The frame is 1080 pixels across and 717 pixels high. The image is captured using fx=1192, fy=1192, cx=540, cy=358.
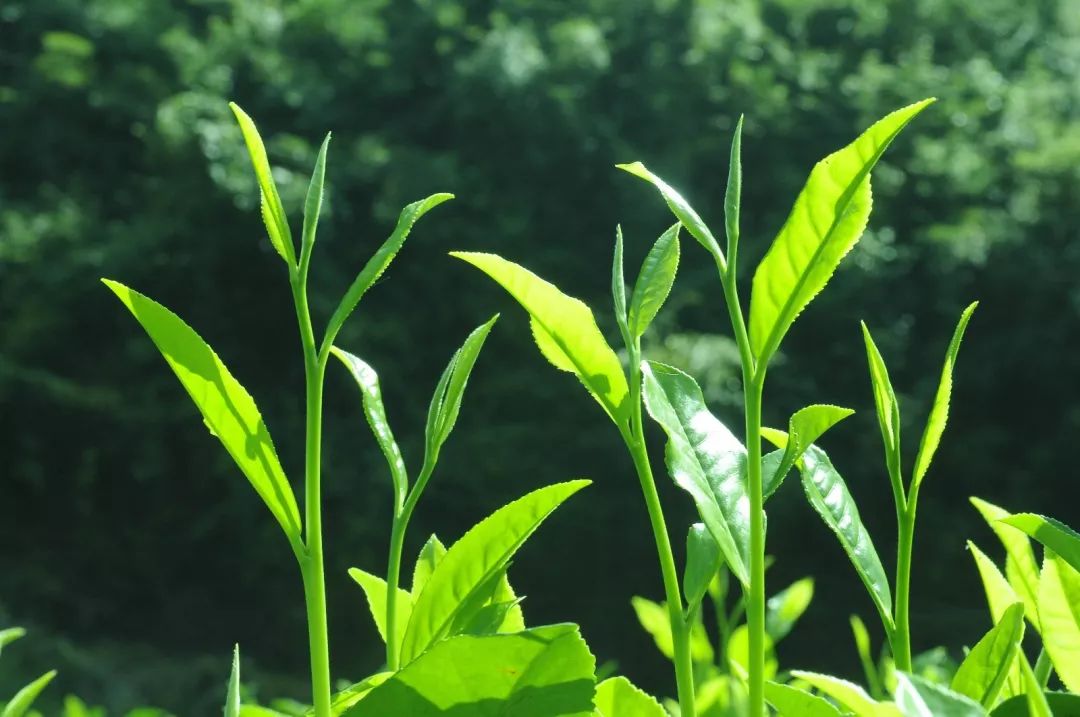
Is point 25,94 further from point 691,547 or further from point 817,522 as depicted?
point 691,547

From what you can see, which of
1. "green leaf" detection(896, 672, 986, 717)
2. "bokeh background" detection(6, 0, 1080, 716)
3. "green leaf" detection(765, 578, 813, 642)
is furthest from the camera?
"bokeh background" detection(6, 0, 1080, 716)

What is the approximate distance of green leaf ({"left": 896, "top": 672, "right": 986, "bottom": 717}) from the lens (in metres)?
0.10

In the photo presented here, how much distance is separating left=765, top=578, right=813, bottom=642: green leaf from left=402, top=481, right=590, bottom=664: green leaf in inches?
6.7

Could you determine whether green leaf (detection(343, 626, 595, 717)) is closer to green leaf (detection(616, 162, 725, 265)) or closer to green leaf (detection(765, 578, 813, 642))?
green leaf (detection(616, 162, 725, 265))

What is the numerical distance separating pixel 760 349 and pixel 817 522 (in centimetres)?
579

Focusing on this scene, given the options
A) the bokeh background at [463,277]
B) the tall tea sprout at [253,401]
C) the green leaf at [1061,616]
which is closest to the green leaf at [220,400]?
the tall tea sprout at [253,401]

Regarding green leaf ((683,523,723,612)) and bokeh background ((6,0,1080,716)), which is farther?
bokeh background ((6,0,1080,716))

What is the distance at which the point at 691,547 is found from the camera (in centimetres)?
17

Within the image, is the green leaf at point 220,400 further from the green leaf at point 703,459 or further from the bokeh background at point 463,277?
the bokeh background at point 463,277

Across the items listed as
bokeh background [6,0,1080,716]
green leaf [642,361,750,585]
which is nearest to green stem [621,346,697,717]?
green leaf [642,361,750,585]

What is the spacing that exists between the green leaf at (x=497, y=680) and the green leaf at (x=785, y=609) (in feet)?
0.64

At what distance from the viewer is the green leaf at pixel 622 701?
166mm

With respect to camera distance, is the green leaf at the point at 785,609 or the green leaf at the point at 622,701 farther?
the green leaf at the point at 785,609

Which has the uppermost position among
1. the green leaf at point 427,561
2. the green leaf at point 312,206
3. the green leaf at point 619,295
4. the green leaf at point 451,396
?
the green leaf at point 312,206
